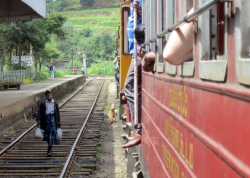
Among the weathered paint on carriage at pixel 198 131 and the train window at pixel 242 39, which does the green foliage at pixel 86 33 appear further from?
the train window at pixel 242 39

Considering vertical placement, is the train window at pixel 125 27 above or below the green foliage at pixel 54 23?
below

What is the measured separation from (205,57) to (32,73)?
3986 centimetres

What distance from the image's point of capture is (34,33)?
38469mm

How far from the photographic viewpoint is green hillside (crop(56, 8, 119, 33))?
457 feet

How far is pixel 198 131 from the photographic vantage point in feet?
7.89

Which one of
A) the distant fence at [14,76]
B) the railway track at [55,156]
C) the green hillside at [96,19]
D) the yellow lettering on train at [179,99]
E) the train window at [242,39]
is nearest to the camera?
the train window at [242,39]

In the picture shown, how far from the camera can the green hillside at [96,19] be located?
139375mm

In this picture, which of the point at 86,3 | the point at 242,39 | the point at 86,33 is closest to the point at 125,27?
the point at 242,39

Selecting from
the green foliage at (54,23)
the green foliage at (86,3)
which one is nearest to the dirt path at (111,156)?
the green foliage at (54,23)

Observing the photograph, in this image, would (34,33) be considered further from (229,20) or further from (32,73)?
(229,20)

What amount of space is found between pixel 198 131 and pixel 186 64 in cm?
44

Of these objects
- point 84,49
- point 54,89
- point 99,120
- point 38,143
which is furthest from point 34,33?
point 84,49

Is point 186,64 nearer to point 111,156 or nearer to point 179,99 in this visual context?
point 179,99

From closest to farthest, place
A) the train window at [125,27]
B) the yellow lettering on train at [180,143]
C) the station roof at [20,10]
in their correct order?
1. the yellow lettering on train at [180,143]
2. the train window at [125,27]
3. the station roof at [20,10]
